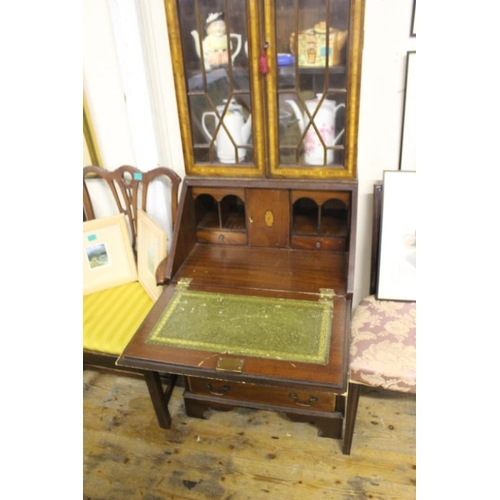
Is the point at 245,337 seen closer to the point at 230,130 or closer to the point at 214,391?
the point at 214,391

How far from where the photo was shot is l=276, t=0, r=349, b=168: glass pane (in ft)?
4.59

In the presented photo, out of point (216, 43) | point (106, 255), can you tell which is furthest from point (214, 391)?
point (216, 43)

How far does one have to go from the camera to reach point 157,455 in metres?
1.73

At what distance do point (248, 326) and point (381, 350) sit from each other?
→ 0.48 m

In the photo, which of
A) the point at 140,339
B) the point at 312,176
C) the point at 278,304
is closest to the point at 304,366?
the point at 278,304

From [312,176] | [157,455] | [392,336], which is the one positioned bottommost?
[157,455]

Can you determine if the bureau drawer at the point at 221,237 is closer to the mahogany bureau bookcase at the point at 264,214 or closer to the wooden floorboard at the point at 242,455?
the mahogany bureau bookcase at the point at 264,214

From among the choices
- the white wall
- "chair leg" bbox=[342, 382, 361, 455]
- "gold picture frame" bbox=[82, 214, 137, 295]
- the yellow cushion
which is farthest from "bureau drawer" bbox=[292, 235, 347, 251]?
"gold picture frame" bbox=[82, 214, 137, 295]

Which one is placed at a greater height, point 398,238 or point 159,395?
point 398,238

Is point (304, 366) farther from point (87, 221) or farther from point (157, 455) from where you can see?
point (87, 221)

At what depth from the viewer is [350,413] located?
1.57 meters
